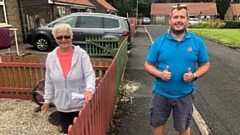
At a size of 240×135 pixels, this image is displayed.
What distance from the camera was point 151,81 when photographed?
248 inches

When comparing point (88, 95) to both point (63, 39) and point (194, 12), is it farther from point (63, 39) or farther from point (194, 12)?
point (194, 12)

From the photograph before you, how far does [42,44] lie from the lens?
1024 centimetres

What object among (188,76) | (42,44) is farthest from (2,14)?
(188,76)

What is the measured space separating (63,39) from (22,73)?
287cm

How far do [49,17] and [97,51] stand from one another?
30.9 feet

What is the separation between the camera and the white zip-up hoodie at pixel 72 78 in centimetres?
229

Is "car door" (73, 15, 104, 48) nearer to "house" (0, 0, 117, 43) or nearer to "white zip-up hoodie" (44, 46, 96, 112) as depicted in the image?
"house" (0, 0, 117, 43)

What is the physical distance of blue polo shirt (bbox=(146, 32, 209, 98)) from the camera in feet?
7.48

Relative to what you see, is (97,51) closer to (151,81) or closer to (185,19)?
(151,81)

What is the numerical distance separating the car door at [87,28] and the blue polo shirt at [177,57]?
755cm

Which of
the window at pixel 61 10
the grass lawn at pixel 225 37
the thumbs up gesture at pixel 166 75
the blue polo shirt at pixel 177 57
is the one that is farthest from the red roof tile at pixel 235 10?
the thumbs up gesture at pixel 166 75

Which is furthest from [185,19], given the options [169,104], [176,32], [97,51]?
[97,51]

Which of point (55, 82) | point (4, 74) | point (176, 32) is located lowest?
point (4, 74)

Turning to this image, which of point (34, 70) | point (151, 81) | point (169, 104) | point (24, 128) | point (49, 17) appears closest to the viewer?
point (169, 104)
